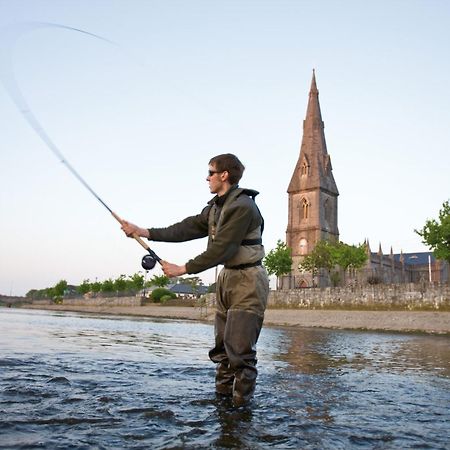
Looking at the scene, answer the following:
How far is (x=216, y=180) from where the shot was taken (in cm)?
464

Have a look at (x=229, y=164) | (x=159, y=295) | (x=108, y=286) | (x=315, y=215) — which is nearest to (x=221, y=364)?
(x=229, y=164)

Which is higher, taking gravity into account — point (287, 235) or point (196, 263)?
point (287, 235)

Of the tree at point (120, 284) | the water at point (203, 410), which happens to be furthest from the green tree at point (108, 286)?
the water at point (203, 410)

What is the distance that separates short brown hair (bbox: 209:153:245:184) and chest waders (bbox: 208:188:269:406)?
6.9 inches

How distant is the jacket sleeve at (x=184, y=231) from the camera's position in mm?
5145

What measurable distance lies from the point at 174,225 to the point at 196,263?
1047 millimetres

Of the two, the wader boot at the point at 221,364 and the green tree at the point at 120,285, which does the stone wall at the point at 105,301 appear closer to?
the green tree at the point at 120,285

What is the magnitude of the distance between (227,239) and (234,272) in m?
0.40

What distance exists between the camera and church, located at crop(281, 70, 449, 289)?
7825 centimetres

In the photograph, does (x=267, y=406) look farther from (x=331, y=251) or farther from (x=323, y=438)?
(x=331, y=251)

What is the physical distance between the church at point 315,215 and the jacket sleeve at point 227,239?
67853 millimetres

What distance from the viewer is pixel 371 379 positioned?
20.0ft

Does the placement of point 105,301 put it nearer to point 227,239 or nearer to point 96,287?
point 96,287

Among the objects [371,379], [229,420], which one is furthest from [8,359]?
[371,379]
